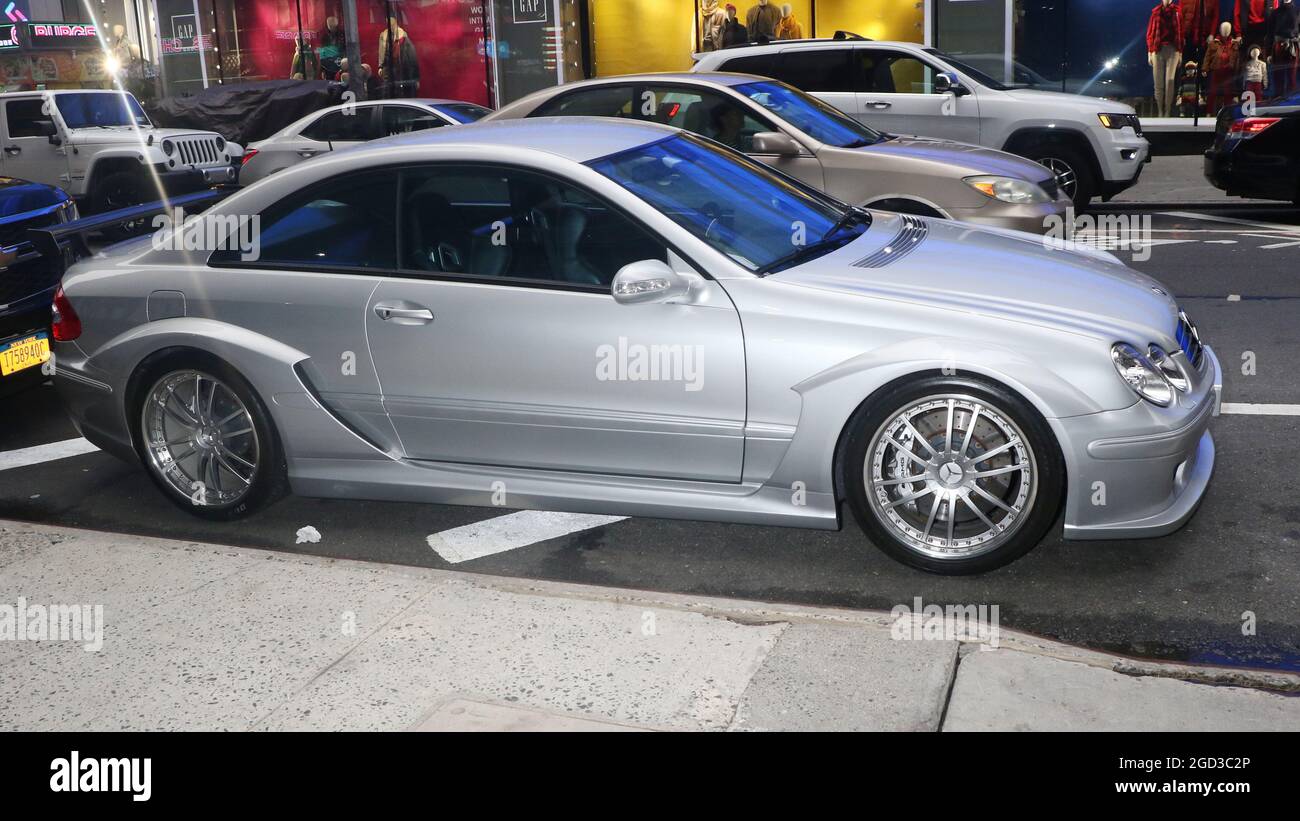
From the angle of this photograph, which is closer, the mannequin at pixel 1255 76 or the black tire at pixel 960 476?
the black tire at pixel 960 476

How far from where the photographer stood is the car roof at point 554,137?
5.12 m

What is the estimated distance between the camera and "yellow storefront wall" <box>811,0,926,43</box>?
2091cm

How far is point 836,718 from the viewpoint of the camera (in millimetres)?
3629

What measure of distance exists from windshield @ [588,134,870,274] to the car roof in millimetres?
72

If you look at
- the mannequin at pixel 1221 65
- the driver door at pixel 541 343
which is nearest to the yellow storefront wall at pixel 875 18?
the mannequin at pixel 1221 65

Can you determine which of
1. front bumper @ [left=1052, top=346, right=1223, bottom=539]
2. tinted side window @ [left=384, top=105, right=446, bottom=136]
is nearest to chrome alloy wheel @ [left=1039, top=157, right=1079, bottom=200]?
tinted side window @ [left=384, top=105, right=446, bottom=136]

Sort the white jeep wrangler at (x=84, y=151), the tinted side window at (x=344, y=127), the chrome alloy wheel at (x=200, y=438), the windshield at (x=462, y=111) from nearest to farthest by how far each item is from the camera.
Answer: the chrome alloy wheel at (x=200, y=438)
the windshield at (x=462, y=111)
the tinted side window at (x=344, y=127)
the white jeep wrangler at (x=84, y=151)

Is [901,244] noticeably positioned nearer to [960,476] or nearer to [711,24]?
[960,476]

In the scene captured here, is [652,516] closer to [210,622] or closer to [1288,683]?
[210,622]

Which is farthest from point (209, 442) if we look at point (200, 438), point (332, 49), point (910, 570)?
point (332, 49)

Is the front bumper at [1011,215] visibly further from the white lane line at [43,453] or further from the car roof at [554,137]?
the white lane line at [43,453]

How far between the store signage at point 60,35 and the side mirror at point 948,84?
27.1m

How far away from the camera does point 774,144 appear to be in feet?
29.9
